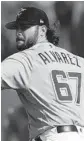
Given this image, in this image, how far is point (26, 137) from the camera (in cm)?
577

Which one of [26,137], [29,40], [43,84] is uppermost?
[29,40]

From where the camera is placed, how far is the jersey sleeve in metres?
3.16

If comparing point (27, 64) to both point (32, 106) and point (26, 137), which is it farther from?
point (26, 137)

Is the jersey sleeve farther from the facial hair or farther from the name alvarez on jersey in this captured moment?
the facial hair

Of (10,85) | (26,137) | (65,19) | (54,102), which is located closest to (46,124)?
(54,102)

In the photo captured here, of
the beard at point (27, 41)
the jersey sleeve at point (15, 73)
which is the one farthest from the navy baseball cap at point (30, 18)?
the jersey sleeve at point (15, 73)

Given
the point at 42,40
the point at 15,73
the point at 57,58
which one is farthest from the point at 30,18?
the point at 15,73

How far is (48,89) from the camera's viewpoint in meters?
3.27

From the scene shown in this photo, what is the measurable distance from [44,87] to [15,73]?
24 centimetres

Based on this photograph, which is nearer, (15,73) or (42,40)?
(15,73)

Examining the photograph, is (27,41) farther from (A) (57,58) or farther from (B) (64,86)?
(B) (64,86)

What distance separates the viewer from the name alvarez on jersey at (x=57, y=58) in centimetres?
335

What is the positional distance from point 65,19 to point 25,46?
2.94m

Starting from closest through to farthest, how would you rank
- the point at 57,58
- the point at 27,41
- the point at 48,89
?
the point at 48,89, the point at 57,58, the point at 27,41
